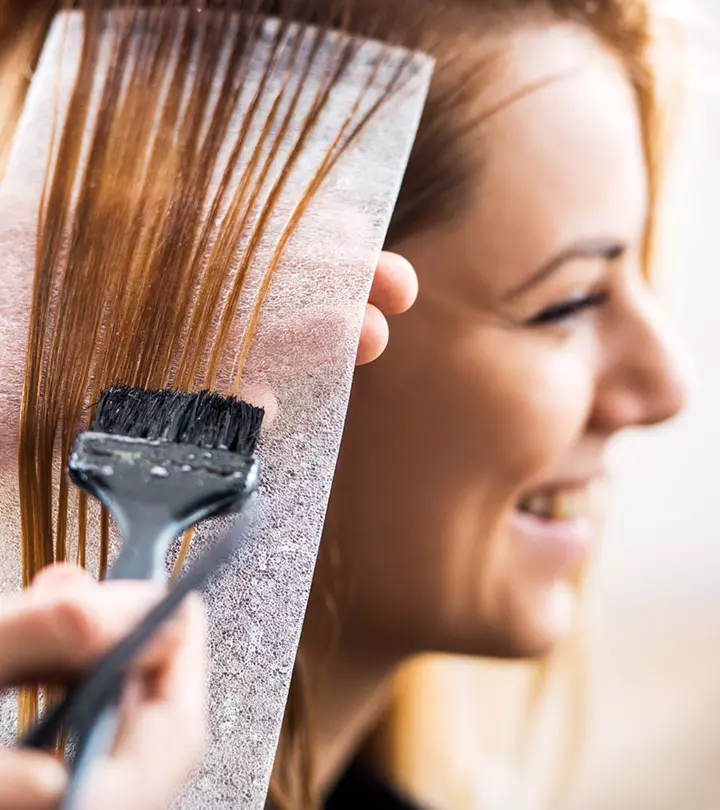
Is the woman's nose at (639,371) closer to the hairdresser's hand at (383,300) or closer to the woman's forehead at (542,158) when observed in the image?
the woman's forehead at (542,158)

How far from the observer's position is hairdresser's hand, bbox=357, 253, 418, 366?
1.41ft

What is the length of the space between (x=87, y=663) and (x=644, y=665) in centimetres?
146

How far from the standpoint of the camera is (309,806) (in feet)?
2.27

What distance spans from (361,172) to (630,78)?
0.26 meters

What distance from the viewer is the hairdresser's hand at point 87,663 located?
10.6 inches

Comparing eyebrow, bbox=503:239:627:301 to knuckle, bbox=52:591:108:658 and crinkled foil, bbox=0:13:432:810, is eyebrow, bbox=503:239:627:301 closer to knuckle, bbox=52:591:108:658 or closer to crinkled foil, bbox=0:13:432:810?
crinkled foil, bbox=0:13:432:810

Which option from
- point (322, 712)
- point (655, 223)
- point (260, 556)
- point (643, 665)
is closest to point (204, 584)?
point (260, 556)

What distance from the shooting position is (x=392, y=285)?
0.44 metres

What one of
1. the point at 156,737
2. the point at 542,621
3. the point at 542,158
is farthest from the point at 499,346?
the point at 156,737

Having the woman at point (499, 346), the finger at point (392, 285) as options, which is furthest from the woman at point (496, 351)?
the finger at point (392, 285)

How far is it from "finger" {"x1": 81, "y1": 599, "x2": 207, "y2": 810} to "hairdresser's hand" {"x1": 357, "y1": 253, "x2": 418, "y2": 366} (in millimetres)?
160

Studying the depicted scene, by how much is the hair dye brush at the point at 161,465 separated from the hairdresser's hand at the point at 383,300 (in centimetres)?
7

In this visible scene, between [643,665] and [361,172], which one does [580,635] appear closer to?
[643,665]

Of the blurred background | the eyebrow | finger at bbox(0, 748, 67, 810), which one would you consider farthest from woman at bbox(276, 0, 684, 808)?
the blurred background
